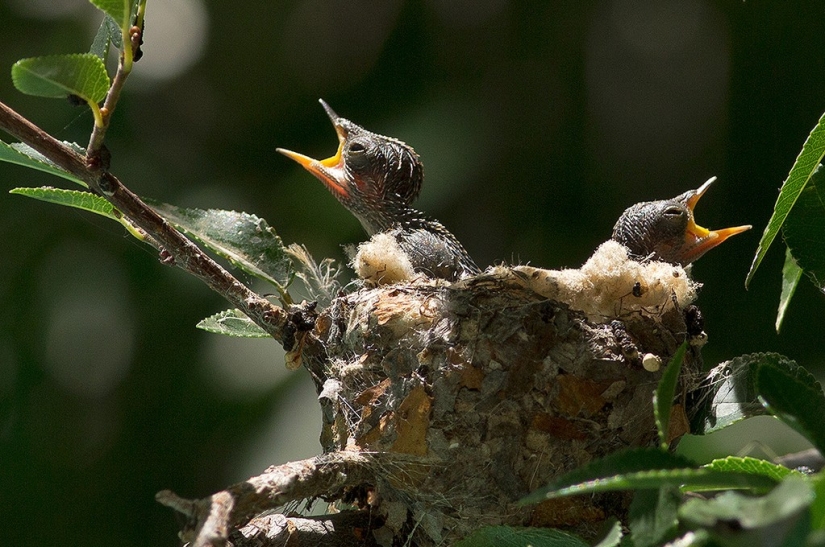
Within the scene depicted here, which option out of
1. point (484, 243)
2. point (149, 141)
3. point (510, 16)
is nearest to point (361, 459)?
Result: point (484, 243)

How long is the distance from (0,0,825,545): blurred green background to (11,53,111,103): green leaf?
1.94 meters

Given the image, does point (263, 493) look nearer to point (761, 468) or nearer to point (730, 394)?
point (761, 468)

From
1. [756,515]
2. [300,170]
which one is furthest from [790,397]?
[300,170]

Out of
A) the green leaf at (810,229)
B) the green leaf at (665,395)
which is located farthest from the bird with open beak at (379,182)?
the green leaf at (665,395)

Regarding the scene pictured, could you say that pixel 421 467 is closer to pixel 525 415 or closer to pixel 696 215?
pixel 525 415

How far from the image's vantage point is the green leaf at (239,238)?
1.34 m

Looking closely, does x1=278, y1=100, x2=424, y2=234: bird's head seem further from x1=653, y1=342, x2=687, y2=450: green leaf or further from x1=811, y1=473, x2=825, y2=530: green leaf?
x1=811, y1=473, x2=825, y2=530: green leaf

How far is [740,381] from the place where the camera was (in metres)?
1.34

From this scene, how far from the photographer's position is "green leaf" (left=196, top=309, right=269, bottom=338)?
1.56 metres

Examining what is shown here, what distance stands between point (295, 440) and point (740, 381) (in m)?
1.78

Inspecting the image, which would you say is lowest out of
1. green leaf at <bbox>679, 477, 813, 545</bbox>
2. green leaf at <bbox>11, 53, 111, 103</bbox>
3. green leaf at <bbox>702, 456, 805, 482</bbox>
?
green leaf at <bbox>679, 477, 813, 545</bbox>

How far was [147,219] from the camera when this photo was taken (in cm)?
118

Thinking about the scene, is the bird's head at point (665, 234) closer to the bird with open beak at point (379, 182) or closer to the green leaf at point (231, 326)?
the bird with open beak at point (379, 182)

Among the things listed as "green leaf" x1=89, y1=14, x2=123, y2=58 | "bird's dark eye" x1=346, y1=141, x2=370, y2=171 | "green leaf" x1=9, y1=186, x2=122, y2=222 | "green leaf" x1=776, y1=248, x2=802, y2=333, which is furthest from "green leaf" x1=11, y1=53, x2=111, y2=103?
"bird's dark eye" x1=346, y1=141, x2=370, y2=171
